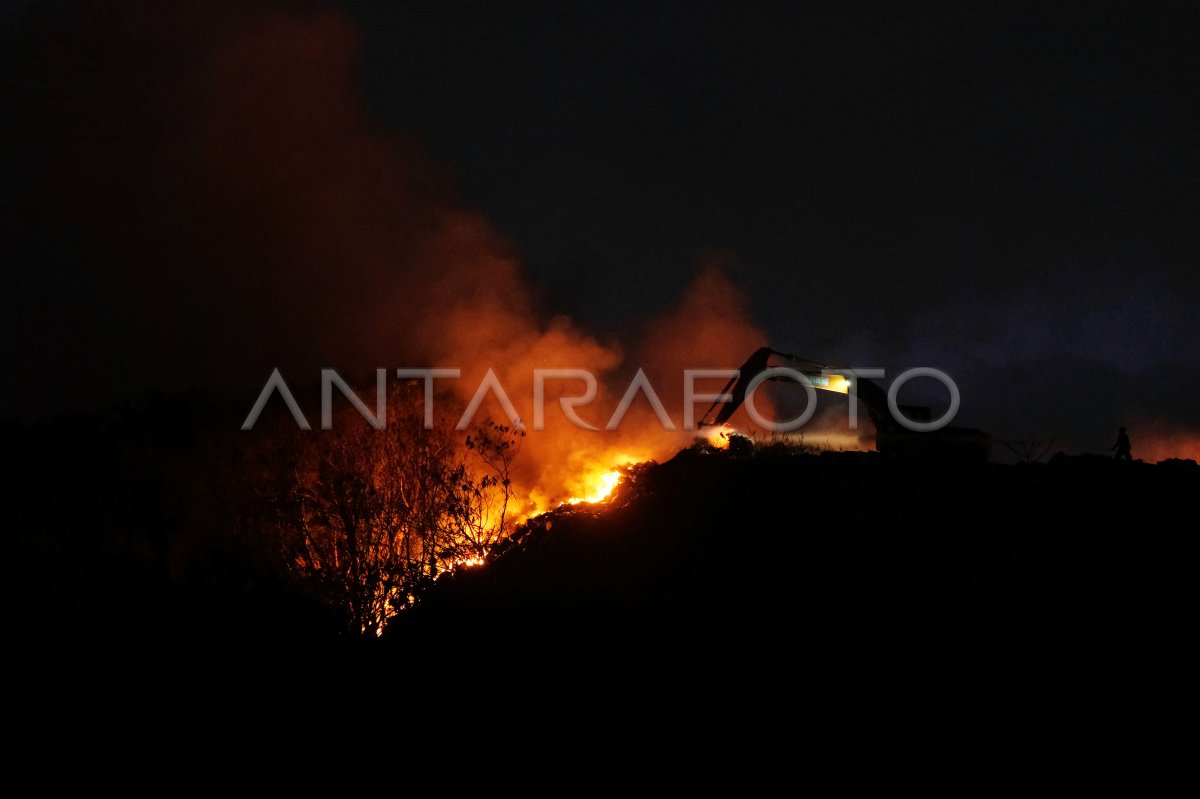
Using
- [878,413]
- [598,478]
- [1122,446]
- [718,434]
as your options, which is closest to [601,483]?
[598,478]

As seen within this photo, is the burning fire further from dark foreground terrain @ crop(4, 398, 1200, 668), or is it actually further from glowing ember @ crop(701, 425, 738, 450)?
dark foreground terrain @ crop(4, 398, 1200, 668)

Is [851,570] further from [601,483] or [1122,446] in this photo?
[601,483]

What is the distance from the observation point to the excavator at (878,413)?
18359 mm

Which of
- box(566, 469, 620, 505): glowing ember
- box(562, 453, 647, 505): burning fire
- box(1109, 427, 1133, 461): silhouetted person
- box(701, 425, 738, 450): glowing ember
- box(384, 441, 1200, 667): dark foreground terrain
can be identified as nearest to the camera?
box(384, 441, 1200, 667): dark foreground terrain

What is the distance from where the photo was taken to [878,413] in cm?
2083

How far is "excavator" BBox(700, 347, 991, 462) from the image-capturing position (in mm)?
18359

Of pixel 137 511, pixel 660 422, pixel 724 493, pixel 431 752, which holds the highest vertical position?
pixel 660 422

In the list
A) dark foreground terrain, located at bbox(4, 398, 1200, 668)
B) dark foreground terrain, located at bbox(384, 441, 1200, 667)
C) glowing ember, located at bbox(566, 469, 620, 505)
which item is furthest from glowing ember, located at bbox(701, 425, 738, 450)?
dark foreground terrain, located at bbox(384, 441, 1200, 667)

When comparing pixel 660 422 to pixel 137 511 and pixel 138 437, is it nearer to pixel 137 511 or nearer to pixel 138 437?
pixel 137 511

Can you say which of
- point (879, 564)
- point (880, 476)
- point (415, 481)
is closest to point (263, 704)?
point (415, 481)

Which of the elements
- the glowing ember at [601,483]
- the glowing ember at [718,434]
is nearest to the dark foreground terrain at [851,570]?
the glowing ember at [718,434]

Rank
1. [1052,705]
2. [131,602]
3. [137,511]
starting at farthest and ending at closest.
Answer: [137,511] < [131,602] < [1052,705]

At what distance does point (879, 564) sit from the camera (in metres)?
12.6

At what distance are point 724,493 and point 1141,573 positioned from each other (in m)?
6.57
